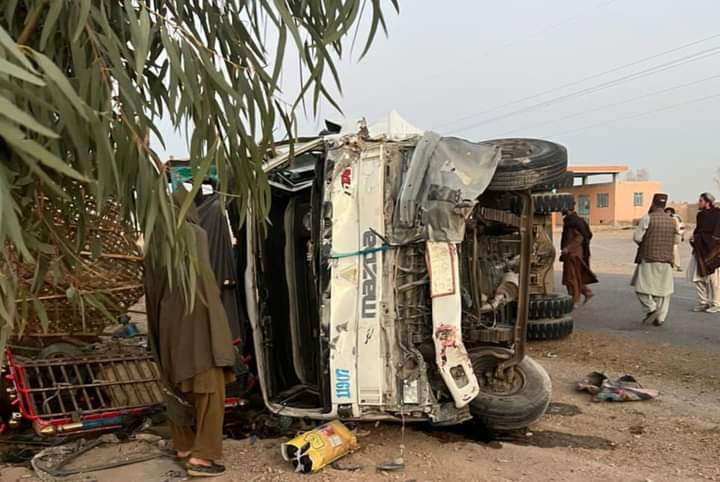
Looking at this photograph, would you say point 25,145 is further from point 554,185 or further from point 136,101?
point 554,185

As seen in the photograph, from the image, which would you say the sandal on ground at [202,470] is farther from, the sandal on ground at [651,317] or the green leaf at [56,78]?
the sandal on ground at [651,317]

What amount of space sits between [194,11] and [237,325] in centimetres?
367

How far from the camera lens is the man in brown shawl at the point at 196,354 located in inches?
151

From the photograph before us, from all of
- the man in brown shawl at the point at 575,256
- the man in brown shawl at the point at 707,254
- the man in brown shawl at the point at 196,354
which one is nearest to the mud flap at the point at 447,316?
the man in brown shawl at the point at 196,354

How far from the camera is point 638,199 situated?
52.8m

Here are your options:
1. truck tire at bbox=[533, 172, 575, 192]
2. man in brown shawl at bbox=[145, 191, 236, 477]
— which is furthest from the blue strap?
truck tire at bbox=[533, 172, 575, 192]

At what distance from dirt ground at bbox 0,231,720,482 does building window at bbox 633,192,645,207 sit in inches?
1995

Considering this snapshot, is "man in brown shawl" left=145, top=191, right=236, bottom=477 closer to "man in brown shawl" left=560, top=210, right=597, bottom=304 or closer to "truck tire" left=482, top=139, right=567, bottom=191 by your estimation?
"truck tire" left=482, top=139, right=567, bottom=191

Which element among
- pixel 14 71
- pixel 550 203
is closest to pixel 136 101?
pixel 14 71

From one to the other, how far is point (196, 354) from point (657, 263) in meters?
7.36

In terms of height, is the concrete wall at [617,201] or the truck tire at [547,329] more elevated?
the concrete wall at [617,201]

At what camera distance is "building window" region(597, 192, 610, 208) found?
51719mm

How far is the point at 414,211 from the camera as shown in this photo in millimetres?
4094

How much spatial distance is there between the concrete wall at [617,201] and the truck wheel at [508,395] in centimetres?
4859
